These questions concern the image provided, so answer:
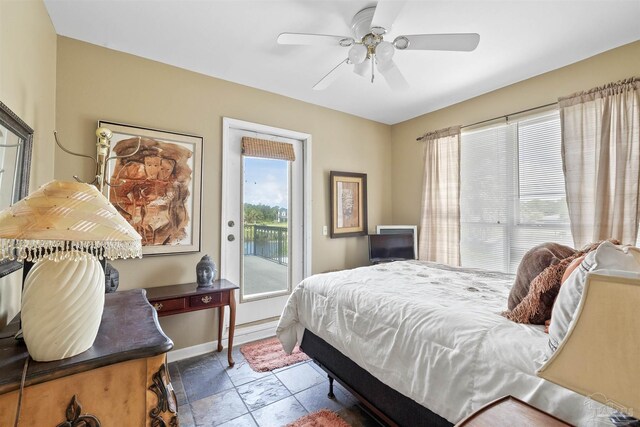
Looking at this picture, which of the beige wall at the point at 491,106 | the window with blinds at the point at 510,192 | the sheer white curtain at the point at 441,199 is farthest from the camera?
the sheer white curtain at the point at 441,199

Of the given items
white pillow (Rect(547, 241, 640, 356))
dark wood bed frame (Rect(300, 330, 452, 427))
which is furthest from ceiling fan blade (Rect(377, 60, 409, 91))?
dark wood bed frame (Rect(300, 330, 452, 427))

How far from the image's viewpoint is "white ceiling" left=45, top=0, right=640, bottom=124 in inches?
73.4

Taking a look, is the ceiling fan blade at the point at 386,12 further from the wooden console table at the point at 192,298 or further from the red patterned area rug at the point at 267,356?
the red patterned area rug at the point at 267,356

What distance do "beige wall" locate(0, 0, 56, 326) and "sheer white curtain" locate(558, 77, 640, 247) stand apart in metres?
3.77

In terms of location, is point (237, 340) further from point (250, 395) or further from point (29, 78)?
point (29, 78)

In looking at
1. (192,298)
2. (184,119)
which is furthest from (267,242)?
(184,119)

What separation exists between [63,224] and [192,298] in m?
1.71

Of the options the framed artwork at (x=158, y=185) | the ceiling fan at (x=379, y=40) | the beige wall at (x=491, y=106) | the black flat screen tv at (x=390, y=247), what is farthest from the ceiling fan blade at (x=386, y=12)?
the black flat screen tv at (x=390, y=247)

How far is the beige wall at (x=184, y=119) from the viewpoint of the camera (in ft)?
7.24

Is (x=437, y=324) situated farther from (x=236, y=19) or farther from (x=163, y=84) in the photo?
(x=163, y=84)

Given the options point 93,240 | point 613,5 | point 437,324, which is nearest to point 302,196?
point 437,324

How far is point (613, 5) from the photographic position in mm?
1837

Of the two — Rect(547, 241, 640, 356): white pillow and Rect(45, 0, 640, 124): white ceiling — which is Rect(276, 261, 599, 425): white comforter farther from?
Rect(45, 0, 640, 124): white ceiling

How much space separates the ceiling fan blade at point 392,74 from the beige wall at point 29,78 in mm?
1999
